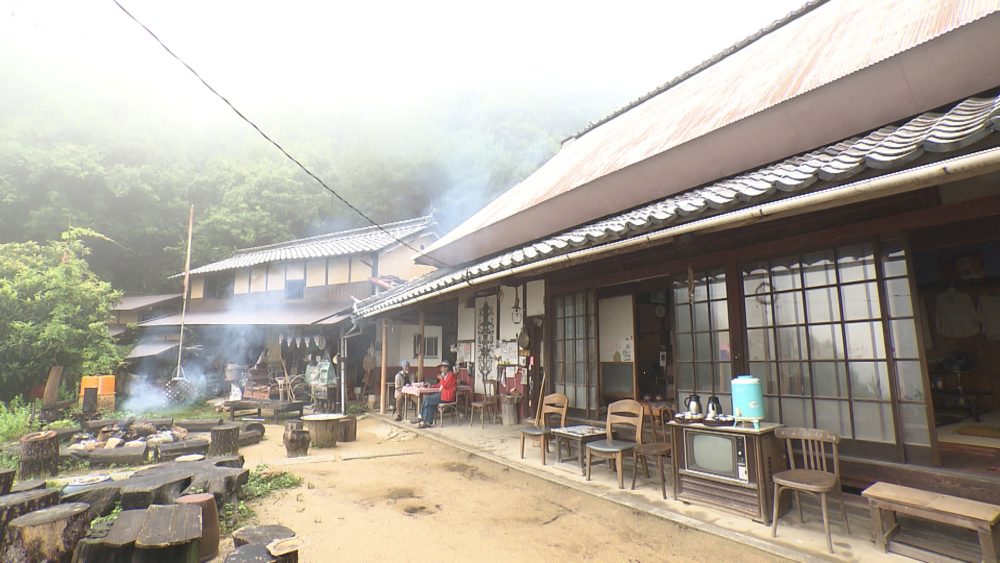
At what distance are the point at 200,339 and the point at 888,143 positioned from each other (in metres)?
20.8

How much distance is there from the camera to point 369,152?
31.3 m

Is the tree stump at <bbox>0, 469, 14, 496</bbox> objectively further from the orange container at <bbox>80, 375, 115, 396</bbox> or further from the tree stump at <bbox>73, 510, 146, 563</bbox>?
the orange container at <bbox>80, 375, 115, 396</bbox>

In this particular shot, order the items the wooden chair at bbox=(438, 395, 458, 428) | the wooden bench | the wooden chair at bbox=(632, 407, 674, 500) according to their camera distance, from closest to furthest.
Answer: the wooden bench, the wooden chair at bbox=(632, 407, 674, 500), the wooden chair at bbox=(438, 395, 458, 428)

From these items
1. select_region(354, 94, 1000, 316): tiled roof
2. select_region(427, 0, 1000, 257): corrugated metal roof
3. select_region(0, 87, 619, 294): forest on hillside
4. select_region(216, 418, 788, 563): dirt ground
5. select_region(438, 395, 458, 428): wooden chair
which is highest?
select_region(0, 87, 619, 294): forest on hillside

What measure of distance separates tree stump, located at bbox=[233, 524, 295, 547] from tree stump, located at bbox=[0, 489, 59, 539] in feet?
6.65

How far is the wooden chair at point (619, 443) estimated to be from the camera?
496 centimetres

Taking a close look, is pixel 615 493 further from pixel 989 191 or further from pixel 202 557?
pixel 989 191

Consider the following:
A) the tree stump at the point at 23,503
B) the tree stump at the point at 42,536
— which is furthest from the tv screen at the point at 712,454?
the tree stump at the point at 23,503

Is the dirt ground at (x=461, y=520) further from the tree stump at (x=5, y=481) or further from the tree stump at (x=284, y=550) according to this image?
the tree stump at (x=5, y=481)

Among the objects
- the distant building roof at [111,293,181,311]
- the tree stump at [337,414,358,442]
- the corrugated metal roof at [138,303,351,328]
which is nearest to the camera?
the tree stump at [337,414,358,442]

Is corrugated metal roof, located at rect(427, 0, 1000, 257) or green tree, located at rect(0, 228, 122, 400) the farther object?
green tree, located at rect(0, 228, 122, 400)

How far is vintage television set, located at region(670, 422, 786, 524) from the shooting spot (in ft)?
12.7

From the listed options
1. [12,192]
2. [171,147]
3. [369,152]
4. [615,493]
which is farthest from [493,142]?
[615,493]

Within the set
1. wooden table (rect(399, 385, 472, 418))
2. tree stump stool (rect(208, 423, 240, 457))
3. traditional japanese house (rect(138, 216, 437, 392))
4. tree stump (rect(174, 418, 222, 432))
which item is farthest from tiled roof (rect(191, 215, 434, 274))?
tree stump stool (rect(208, 423, 240, 457))
